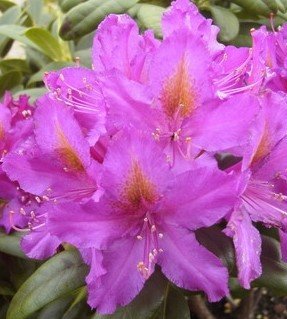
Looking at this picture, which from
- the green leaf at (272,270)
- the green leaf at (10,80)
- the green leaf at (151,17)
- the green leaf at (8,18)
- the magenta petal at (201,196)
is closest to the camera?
the magenta petal at (201,196)

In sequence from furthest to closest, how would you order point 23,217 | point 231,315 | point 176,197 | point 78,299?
point 231,315
point 78,299
point 23,217
point 176,197

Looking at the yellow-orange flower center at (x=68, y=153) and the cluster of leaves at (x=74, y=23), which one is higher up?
the yellow-orange flower center at (x=68, y=153)

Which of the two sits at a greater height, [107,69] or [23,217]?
[107,69]

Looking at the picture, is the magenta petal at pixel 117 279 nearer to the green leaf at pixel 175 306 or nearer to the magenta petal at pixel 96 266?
the magenta petal at pixel 96 266

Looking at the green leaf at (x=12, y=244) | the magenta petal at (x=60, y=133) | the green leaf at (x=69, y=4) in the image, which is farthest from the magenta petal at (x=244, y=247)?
the green leaf at (x=69, y=4)

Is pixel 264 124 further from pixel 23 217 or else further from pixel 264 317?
pixel 264 317

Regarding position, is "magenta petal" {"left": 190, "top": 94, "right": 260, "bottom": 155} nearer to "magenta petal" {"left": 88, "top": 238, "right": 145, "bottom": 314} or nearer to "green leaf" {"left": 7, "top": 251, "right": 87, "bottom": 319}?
"magenta petal" {"left": 88, "top": 238, "right": 145, "bottom": 314}

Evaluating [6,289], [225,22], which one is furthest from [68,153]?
[225,22]

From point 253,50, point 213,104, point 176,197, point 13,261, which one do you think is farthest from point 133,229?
point 13,261
